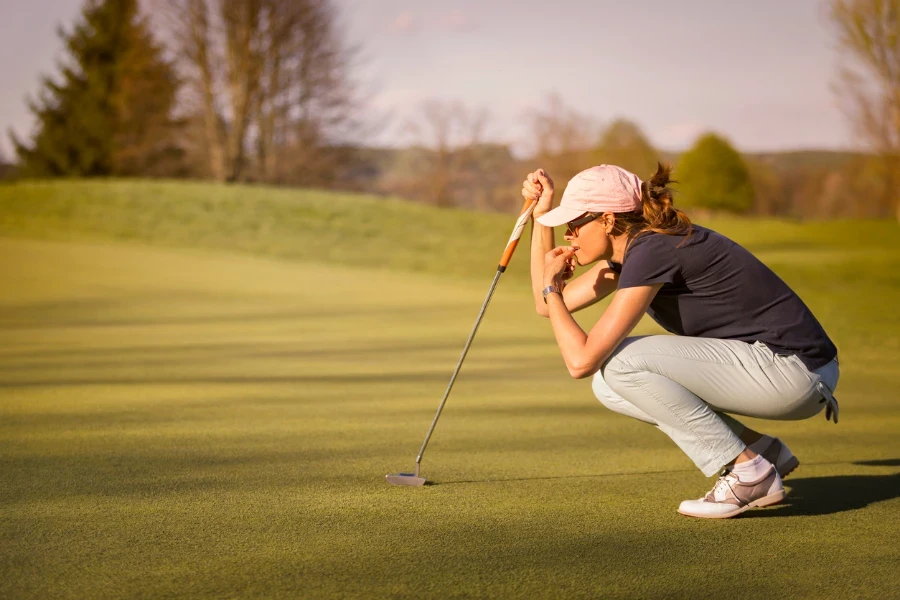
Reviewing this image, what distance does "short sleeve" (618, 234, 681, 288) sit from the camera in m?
2.87

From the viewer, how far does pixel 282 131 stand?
3662 centimetres

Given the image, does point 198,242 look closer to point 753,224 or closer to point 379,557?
point 753,224

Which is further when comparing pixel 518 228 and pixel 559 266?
pixel 518 228

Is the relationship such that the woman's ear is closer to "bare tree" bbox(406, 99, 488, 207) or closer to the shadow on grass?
the shadow on grass

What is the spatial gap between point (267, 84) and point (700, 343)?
3403cm

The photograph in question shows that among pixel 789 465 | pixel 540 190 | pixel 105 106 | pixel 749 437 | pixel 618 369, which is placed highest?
A: pixel 105 106

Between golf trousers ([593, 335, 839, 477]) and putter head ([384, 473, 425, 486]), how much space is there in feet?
2.57

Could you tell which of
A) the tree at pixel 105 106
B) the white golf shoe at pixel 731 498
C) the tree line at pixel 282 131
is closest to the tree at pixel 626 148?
the tree line at pixel 282 131

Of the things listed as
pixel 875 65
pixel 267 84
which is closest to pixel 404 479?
pixel 875 65

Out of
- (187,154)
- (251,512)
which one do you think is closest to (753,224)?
(251,512)

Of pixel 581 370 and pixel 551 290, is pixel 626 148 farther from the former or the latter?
pixel 581 370

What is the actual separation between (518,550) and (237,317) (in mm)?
6755

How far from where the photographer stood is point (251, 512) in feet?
9.78

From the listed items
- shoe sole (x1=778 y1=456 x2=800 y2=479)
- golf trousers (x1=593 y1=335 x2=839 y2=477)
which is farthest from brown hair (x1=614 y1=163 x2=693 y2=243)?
shoe sole (x1=778 y1=456 x2=800 y2=479)
